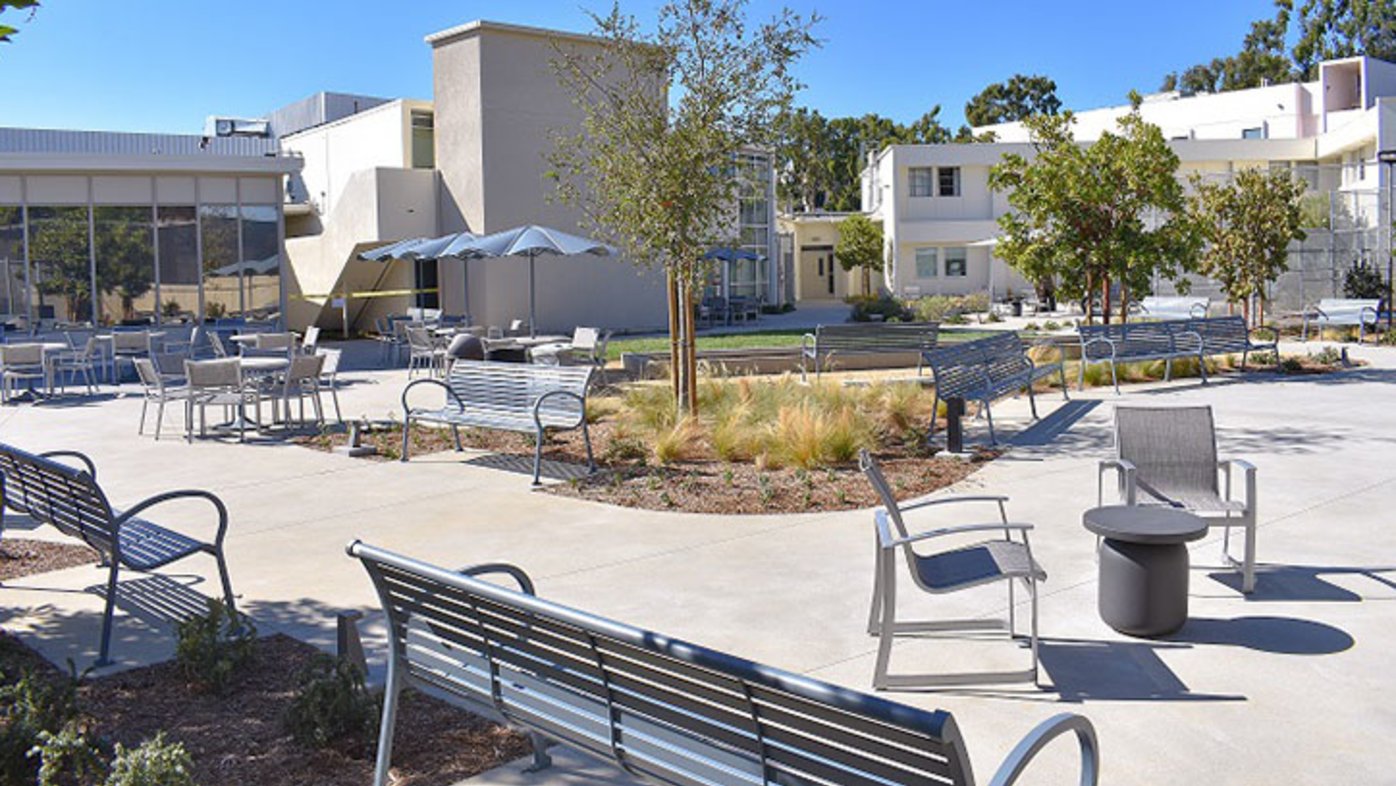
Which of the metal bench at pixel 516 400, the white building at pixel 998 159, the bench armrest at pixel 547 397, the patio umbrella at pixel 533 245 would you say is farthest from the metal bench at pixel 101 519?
the white building at pixel 998 159

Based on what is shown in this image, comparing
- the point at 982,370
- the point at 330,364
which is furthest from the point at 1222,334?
the point at 330,364

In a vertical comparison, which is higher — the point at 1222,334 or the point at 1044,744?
the point at 1222,334

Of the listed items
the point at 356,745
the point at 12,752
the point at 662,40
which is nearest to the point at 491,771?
the point at 356,745

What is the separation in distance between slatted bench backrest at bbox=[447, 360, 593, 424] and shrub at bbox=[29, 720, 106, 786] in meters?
6.56

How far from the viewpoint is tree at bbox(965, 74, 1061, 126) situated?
281ft

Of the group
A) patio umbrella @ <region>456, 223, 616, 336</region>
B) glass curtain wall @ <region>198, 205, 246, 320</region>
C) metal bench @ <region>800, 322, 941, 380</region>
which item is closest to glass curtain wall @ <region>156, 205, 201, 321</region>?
glass curtain wall @ <region>198, 205, 246, 320</region>

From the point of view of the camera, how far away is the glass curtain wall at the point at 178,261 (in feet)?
85.2

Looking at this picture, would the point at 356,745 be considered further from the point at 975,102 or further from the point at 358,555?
the point at 975,102

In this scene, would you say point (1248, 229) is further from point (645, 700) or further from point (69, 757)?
point (69, 757)

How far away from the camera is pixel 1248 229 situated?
2630cm

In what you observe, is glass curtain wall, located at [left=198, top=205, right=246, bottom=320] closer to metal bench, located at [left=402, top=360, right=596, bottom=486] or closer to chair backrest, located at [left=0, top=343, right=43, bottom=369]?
chair backrest, located at [left=0, top=343, right=43, bottom=369]

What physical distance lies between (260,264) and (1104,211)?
690 inches

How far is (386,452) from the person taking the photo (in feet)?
40.6

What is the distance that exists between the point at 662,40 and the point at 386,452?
16.5 ft
